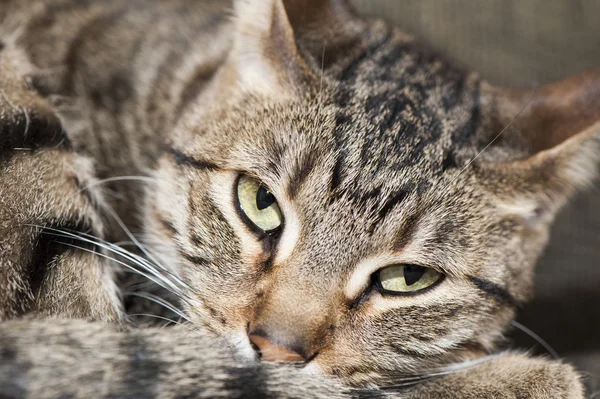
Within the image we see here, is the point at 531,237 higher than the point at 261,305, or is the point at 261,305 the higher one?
the point at 531,237

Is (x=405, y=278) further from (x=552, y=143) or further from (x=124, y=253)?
(x=124, y=253)

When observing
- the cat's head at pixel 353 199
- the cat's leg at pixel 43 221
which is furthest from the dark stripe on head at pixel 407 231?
the cat's leg at pixel 43 221

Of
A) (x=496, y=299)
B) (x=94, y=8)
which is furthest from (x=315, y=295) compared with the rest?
(x=94, y=8)

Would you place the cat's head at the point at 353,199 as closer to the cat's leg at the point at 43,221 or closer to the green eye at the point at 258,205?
the green eye at the point at 258,205

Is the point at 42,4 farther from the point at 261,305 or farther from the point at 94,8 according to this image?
the point at 261,305

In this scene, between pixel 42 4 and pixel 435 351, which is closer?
pixel 435 351

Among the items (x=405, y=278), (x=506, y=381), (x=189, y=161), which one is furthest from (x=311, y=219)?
(x=506, y=381)

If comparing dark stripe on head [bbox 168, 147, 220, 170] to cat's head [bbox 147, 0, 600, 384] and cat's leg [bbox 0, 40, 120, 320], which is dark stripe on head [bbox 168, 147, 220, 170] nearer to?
cat's head [bbox 147, 0, 600, 384]
